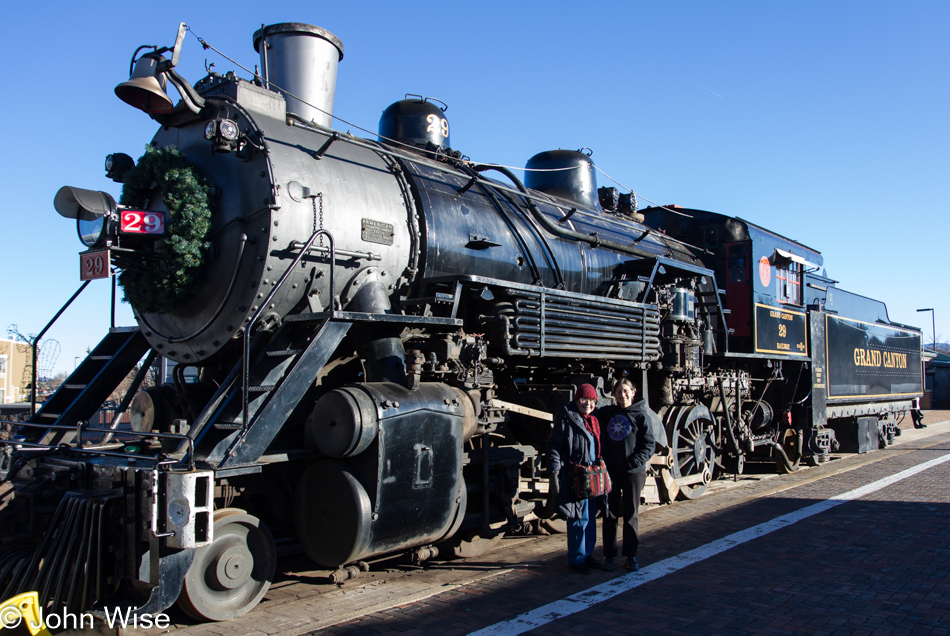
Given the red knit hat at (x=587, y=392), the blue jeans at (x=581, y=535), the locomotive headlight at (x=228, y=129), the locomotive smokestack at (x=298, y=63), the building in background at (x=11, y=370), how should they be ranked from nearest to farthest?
the locomotive headlight at (x=228, y=129)
the blue jeans at (x=581, y=535)
the red knit hat at (x=587, y=392)
the locomotive smokestack at (x=298, y=63)
the building in background at (x=11, y=370)

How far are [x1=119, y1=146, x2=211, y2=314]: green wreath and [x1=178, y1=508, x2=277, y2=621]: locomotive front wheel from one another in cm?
177

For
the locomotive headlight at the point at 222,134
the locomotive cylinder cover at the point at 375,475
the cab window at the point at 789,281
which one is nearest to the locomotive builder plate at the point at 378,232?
the locomotive headlight at the point at 222,134

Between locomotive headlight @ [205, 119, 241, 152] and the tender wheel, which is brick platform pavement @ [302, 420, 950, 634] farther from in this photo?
locomotive headlight @ [205, 119, 241, 152]

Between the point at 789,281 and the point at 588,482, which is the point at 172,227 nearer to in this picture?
the point at 588,482

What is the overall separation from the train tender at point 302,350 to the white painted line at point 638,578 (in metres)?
0.99

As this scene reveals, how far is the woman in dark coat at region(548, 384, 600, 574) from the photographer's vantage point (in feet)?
17.9

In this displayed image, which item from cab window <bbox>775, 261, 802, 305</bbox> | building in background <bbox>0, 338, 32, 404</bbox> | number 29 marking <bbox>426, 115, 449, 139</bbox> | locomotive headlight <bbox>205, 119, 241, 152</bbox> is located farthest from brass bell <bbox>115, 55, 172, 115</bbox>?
building in background <bbox>0, 338, 32, 404</bbox>

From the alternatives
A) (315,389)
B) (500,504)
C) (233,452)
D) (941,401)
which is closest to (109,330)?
(315,389)

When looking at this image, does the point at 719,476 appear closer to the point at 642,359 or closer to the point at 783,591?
the point at 642,359

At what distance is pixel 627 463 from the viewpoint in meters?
5.59

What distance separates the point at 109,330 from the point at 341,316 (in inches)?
113

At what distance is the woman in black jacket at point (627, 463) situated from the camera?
5480 mm

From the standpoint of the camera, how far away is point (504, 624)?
4.26m

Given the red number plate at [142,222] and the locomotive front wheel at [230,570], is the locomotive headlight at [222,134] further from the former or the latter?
the locomotive front wheel at [230,570]
